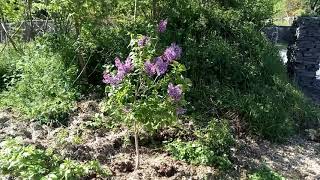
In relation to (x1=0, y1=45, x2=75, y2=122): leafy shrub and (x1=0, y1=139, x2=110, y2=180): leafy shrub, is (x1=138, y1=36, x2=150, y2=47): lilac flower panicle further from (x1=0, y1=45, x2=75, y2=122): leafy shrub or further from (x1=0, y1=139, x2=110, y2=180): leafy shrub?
(x1=0, y1=45, x2=75, y2=122): leafy shrub

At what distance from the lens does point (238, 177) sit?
4512 millimetres

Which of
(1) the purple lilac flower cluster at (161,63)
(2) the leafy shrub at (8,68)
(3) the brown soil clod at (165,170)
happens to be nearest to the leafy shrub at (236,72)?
(3) the brown soil clod at (165,170)

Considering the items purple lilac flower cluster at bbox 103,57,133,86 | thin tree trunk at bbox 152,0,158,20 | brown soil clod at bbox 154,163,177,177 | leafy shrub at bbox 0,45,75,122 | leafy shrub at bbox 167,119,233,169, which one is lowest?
brown soil clod at bbox 154,163,177,177

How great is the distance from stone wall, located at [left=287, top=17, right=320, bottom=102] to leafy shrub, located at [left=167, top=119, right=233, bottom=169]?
14.1ft

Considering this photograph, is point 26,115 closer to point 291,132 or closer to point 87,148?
point 87,148

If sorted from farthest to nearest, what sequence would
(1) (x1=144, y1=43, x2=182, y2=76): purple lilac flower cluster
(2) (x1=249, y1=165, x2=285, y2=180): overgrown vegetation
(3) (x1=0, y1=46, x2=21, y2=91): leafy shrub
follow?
(3) (x1=0, y1=46, x2=21, y2=91): leafy shrub, (2) (x1=249, y1=165, x2=285, y2=180): overgrown vegetation, (1) (x1=144, y1=43, x2=182, y2=76): purple lilac flower cluster

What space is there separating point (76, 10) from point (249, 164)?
2.77 meters

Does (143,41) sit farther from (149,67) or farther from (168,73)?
(168,73)

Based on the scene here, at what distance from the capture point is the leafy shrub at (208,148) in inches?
178

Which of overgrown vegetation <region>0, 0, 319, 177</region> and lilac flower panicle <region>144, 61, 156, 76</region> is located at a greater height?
lilac flower panicle <region>144, 61, 156, 76</region>

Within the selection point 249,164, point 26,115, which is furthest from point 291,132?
point 26,115

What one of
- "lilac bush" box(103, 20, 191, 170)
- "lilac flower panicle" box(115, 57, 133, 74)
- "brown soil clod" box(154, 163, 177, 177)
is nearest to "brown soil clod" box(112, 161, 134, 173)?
"brown soil clod" box(154, 163, 177, 177)

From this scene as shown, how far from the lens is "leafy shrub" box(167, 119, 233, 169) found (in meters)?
4.51

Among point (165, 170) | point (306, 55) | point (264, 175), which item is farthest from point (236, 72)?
point (306, 55)
